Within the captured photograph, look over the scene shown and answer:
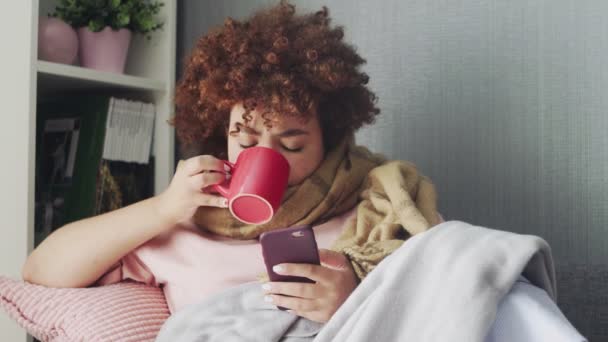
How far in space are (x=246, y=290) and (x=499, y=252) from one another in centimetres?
39

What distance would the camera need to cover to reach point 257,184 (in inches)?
39.5

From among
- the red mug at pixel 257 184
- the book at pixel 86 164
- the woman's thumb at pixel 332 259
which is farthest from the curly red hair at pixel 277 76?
the book at pixel 86 164

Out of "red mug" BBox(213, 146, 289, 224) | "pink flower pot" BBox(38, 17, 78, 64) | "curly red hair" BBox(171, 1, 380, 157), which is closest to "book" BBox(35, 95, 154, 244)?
"pink flower pot" BBox(38, 17, 78, 64)

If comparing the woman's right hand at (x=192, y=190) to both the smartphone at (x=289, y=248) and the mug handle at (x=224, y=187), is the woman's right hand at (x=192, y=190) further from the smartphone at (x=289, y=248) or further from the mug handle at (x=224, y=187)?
the smartphone at (x=289, y=248)

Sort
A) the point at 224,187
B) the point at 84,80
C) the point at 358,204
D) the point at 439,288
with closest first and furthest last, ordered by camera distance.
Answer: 1. the point at 439,288
2. the point at 224,187
3. the point at 358,204
4. the point at 84,80

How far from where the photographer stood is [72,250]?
120 cm

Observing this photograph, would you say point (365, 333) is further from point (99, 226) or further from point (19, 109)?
point (19, 109)

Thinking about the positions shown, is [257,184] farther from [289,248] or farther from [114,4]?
[114,4]

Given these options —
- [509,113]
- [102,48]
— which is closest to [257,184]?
[509,113]

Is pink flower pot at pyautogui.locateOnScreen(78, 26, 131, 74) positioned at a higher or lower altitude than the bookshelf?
higher

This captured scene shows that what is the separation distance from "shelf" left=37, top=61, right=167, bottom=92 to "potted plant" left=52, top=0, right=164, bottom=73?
5 cm

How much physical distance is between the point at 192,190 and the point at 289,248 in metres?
0.29

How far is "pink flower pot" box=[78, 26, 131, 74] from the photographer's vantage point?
1.61m

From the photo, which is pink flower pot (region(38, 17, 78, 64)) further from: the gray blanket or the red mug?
the gray blanket
